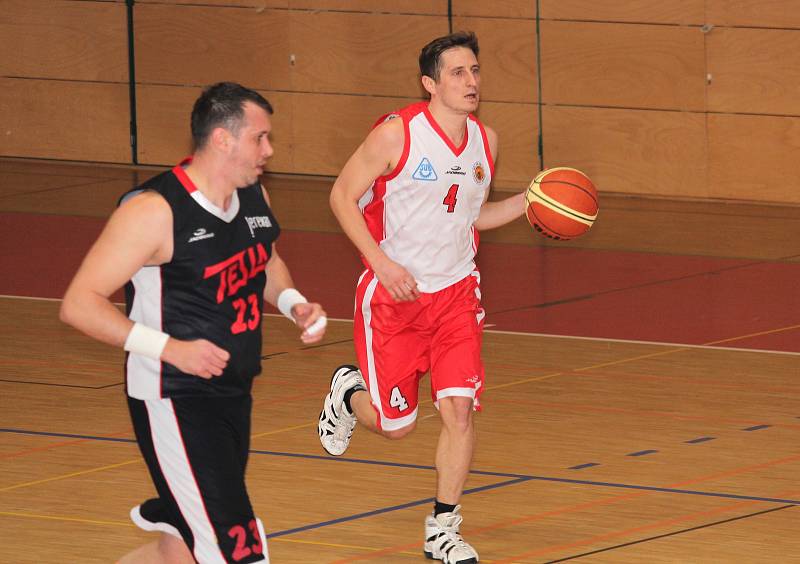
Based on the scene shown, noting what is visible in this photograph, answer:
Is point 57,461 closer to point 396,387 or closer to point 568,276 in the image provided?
point 396,387

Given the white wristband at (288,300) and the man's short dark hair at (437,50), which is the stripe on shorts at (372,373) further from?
the white wristband at (288,300)

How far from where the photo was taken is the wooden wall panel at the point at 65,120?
1694 cm

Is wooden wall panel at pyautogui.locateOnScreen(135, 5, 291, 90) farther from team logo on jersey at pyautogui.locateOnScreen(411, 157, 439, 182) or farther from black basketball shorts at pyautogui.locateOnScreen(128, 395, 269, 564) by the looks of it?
black basketball shorts at pyautogui.locateOnScreen(128, 395, 269, 564)

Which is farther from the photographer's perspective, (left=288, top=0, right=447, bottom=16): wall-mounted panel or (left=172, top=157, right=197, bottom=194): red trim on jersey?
(left=288, top=0, right=447, bottom=16): wall-mounted panel

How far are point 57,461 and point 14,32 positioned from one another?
437 inches

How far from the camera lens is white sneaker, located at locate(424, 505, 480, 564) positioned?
5.56 meters

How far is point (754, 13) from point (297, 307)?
10.0 metres

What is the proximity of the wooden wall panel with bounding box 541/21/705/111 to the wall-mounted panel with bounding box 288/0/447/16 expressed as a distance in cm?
111

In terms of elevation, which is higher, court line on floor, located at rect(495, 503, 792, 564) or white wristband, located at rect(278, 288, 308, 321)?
white wristband, located at rect(278, 288, 308, 321)

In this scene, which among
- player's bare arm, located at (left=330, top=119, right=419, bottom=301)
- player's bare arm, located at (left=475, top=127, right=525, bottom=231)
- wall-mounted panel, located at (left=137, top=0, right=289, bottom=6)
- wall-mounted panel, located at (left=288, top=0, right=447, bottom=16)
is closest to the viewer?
player's bare arm, located at (left=330, top=119, right=419, bottom=301)

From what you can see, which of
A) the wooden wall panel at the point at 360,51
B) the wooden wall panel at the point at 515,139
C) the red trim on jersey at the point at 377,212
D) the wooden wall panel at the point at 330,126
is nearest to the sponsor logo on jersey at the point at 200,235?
the red trim on jersey at the point at 377,212

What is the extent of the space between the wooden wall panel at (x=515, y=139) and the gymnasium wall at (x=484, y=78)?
1cm

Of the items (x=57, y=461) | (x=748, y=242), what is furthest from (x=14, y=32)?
(x=57, y=461)

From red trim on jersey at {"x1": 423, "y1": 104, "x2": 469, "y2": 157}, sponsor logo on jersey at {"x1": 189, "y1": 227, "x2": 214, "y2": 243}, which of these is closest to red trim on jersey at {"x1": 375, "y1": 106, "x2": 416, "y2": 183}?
red trim on jersey at {"x1": 423, "y1": 104, "x2": 469, "y2": 157}
